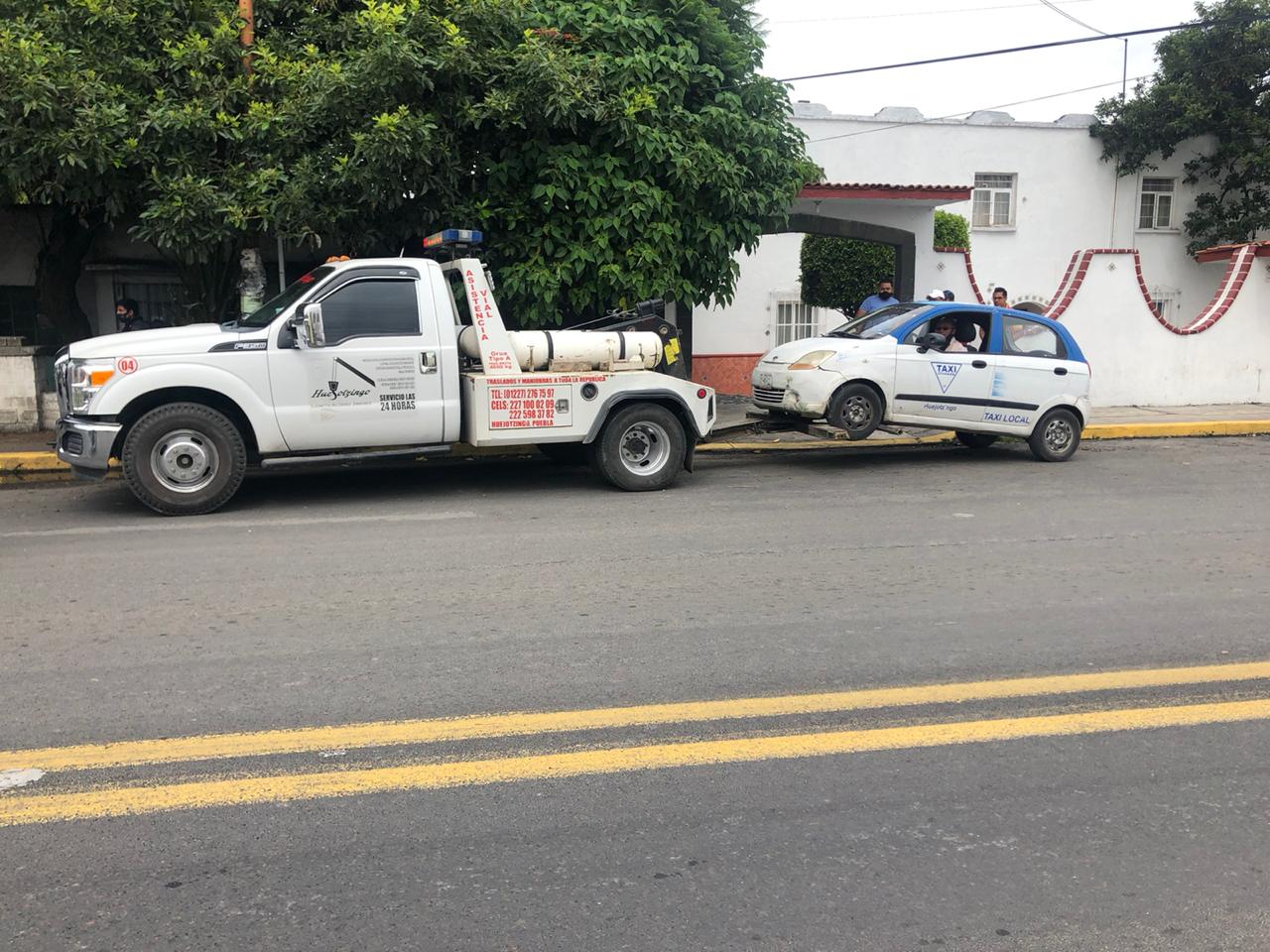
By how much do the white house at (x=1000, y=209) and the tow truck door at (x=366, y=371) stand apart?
12.0m

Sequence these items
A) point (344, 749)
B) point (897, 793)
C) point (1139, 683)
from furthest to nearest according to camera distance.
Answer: point (1139, 683) → point (344, 749) → point (897, 793)

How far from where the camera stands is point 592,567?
22.5 ft

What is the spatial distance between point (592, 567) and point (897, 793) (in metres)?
3.40

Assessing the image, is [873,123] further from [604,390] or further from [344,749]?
[344,749]

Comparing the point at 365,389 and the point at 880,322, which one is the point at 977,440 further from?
the point at 365,389

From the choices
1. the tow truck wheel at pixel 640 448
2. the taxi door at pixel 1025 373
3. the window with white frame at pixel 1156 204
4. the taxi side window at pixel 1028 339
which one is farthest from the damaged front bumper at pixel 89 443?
the window with white frame at pixel 1156 204

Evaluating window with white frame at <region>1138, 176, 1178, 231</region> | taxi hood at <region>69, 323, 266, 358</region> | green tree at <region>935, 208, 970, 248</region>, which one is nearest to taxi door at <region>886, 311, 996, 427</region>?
taxi hood at <region>69, 323, 266, 358</region>

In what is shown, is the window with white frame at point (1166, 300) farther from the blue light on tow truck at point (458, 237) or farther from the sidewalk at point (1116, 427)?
the blue light on tow truck at point (458, 237)

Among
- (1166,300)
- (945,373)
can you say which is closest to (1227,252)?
(1166,300)

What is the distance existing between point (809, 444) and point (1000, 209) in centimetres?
1467

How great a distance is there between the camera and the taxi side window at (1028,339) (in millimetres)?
11812

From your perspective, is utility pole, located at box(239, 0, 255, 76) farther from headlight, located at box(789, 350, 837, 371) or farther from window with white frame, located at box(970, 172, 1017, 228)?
window with white frame, located at box(970, 172, 1017, 228)

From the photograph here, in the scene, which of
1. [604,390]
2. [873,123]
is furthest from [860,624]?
[873,123]

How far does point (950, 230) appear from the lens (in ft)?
73.2
